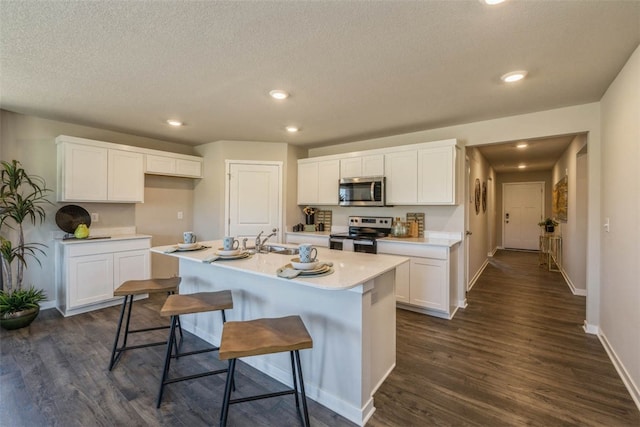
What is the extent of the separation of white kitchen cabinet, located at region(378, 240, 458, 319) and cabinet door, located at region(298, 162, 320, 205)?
159 centimetres

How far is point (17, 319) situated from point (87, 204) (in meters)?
1.50

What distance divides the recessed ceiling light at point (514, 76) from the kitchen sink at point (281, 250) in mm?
2220

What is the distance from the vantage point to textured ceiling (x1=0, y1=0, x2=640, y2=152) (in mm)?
1533

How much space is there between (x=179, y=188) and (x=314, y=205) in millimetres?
2271

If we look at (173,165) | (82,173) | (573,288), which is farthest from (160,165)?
(573,288)

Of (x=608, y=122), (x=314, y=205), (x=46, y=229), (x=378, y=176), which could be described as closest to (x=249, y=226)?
(x=314, y=205)

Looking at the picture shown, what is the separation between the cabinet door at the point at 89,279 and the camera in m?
3.23

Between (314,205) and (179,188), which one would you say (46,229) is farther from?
(314,205)

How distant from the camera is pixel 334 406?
176 centimetres

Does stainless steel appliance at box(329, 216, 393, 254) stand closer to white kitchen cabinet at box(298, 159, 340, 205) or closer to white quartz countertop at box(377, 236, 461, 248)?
white quartz countertop at box(377, 236, 461, 248)

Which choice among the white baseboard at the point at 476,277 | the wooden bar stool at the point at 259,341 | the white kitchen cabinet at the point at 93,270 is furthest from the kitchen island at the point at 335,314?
the white baseboard at the point at 476,277

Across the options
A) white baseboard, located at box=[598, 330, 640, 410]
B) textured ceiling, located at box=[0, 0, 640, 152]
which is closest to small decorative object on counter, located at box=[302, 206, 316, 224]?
textured ceiling, located at box=[0, 0, 640, 152]

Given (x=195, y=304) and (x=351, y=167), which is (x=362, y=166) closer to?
(x=351, y=167)

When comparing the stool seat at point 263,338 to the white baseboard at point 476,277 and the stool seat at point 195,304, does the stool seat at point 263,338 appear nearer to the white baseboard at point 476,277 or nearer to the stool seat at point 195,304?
the stool seat at point 195,304
